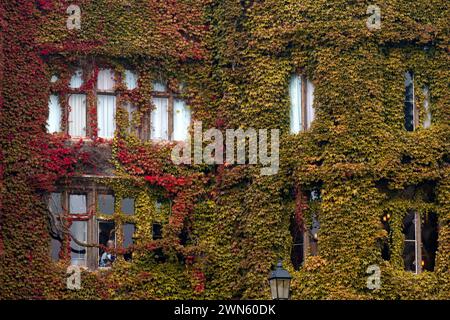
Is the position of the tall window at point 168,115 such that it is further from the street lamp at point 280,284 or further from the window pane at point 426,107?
the street lamp at point 280,284

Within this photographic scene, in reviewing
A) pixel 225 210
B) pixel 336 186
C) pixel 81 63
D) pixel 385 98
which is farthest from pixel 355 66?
pixel 81 63

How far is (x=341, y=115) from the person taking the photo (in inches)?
1337

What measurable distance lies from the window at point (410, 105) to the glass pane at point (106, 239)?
29.2ft

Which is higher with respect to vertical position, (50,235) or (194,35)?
(194,35)

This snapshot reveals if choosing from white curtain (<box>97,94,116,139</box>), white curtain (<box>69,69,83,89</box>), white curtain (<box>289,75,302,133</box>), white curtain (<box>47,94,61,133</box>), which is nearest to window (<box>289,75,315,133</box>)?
white curtain (<box>289,75,302,133</box>)

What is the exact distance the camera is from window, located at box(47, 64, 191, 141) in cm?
3519

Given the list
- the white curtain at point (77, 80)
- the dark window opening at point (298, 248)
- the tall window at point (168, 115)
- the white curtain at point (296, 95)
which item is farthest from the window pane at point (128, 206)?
the white curtain at point (296, 95)

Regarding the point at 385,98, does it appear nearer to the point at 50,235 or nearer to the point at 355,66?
the point at 355,66

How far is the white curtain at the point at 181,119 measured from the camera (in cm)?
3622

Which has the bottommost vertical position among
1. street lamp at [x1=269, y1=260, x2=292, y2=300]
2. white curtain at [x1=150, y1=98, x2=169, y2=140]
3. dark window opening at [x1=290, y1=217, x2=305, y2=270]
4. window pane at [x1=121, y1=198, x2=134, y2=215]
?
street lamp at [x1=269, y1=260, x2=292, y2=300]

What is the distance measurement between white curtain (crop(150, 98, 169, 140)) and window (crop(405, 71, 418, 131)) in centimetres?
707

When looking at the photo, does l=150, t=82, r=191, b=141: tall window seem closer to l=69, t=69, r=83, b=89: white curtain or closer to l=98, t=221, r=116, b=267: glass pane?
l=69, t=69, r=83, b=89: white curtain

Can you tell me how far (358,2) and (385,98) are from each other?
9.29 feet

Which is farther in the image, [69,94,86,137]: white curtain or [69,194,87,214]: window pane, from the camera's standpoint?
[69,94,86,137]: white curtain
